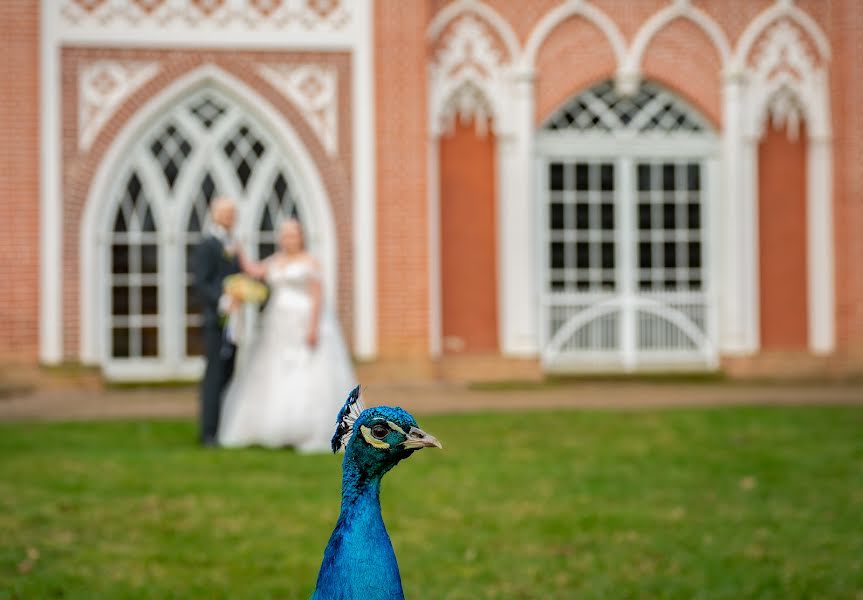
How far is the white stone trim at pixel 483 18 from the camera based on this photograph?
1548 centimetres

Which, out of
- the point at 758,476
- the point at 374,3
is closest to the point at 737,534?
the point at 758,476

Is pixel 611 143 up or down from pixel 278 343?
up

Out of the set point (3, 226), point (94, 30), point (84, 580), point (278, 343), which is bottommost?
point (84, 580)

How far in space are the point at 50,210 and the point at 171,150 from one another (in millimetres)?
1580

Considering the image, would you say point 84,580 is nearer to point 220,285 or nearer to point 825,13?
point 220,285

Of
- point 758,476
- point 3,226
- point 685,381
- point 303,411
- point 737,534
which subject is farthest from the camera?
point 685,381

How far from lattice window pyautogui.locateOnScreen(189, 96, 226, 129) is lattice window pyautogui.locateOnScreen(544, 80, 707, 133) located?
4.10m

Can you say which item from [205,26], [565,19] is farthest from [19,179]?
[565,19]

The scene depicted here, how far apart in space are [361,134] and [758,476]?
8404 mm

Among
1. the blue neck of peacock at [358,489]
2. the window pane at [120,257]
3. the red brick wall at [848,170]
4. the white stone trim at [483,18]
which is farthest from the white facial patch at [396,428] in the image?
the red brick wall at [848,170]

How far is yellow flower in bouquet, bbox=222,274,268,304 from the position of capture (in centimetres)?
927

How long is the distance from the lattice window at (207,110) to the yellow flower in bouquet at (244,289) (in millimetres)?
6069

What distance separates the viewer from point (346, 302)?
1498 cm

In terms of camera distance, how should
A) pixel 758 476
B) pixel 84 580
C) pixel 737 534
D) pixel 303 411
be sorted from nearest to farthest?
pixel 84 580, pixel 737 534, pixel 758 476, pixel 303 411
